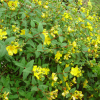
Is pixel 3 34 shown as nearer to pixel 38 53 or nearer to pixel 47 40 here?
pixel 38 53

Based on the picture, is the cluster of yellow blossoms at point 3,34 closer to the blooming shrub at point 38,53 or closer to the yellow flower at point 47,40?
the blooming shrub at point 38,53

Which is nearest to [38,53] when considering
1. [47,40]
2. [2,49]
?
[47,40]

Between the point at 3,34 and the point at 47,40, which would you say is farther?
the point at 47,40

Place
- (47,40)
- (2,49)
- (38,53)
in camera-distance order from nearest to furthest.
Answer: (2,49), (38,53), (47,40)

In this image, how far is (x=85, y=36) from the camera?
6.53 feet

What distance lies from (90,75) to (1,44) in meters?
1.50

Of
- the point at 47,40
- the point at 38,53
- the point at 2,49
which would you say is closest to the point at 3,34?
the point at 2,49

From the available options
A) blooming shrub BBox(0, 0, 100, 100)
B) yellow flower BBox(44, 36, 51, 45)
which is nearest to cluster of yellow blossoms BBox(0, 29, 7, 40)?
blooming shrub BBox(0, 0, 100, 100)

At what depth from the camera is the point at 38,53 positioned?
1.31 metres

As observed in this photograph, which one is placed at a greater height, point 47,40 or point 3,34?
point 3,34

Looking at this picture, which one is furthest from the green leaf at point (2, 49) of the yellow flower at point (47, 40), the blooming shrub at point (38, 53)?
the yellow flower at point (47, 40)

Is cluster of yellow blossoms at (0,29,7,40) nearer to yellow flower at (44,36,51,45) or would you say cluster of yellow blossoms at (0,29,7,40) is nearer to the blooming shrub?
the blooming shrub

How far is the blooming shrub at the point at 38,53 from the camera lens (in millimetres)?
1212

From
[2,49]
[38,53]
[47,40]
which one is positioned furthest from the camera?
[47,40]
